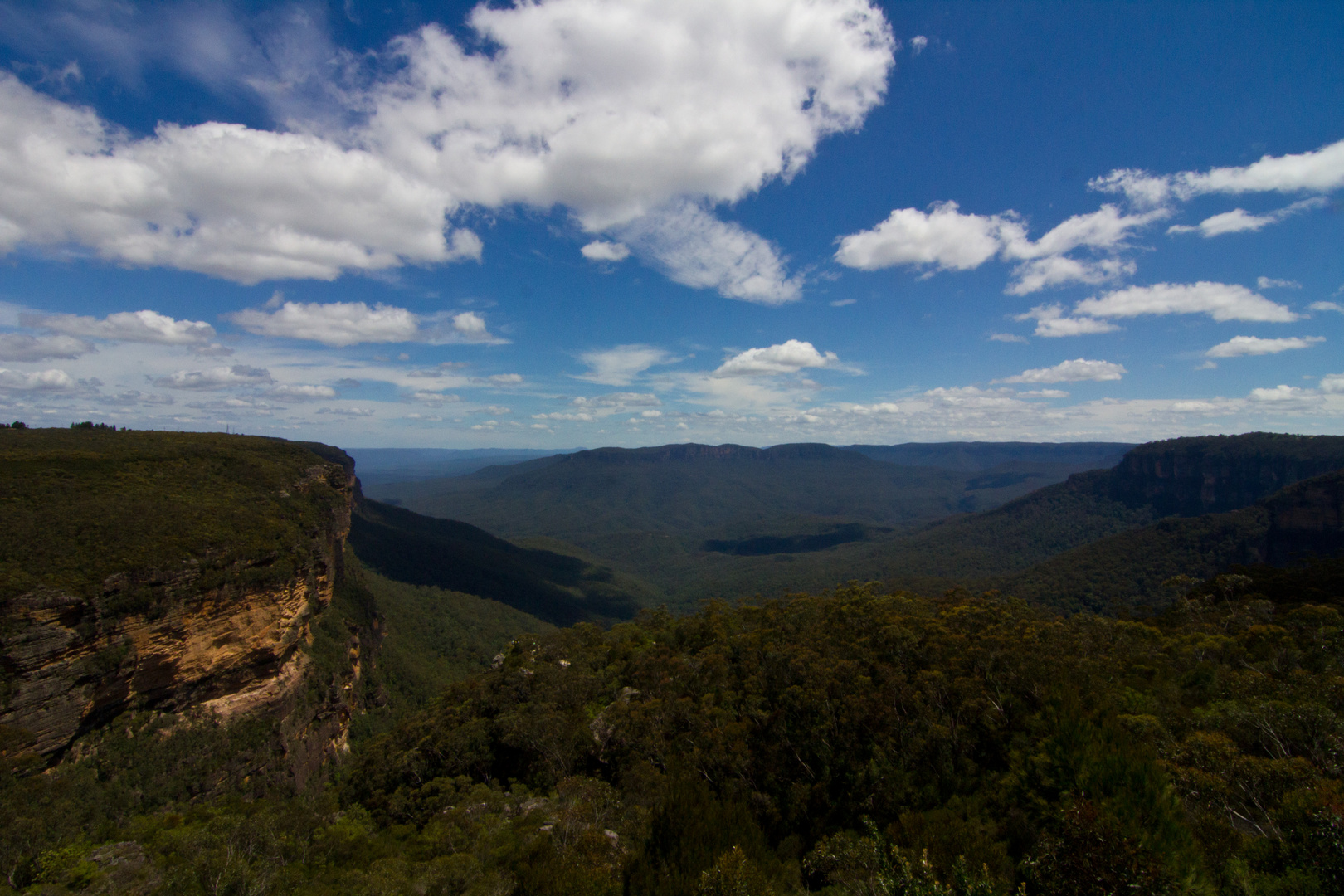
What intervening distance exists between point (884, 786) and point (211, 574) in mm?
46219

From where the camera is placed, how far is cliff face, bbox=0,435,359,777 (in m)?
29.5

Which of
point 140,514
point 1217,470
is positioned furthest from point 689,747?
point 1217,470

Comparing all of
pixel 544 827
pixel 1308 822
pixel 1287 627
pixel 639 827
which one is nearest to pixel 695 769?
pixel 639 827

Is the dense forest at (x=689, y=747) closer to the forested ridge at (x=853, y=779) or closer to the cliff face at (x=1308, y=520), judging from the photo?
the forested ridge at (x=853, y=779)

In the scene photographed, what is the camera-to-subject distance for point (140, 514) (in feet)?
129

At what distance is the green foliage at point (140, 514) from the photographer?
3316 centimetres

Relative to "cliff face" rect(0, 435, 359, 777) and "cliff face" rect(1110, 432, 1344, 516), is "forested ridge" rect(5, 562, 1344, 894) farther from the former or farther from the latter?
"cliff face" rect(1110, 432, 1344, 516)

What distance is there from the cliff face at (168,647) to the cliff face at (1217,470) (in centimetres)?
20539

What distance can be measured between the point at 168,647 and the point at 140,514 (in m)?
10.8

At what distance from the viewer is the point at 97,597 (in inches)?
1266

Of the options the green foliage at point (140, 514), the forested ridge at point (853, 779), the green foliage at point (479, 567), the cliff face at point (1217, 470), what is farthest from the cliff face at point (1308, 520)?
the green foliage at point (140, 514)

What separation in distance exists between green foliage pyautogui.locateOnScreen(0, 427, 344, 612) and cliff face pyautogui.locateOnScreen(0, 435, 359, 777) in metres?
0.29

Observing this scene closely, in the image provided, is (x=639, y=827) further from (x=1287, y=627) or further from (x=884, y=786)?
(x=1287, y=627)

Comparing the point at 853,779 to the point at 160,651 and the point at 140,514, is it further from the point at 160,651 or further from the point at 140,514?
the point at 140,514
